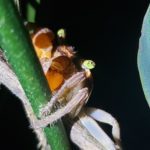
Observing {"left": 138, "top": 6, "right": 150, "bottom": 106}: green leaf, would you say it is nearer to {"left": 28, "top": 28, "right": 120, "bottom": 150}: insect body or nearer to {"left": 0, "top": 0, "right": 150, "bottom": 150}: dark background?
{"left": 28, "top": 28, "right": 120, "bottom": 150}: insect body

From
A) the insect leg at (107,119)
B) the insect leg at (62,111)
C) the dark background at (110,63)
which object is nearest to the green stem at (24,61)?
the insect leg at (62,111)

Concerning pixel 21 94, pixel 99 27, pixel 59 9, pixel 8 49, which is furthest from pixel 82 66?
pixel 99 27

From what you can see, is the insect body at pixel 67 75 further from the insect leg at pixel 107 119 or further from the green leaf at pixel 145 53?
the green leaf at pixel 145 53

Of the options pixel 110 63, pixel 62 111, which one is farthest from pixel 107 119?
pixel 110 63

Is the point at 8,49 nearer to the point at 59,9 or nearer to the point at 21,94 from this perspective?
the point at 21,94

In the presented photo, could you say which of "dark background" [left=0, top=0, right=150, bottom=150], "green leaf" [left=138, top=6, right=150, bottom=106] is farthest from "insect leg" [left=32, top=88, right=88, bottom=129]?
"dark background" [left=0, top=0, right=150, bottom=150]

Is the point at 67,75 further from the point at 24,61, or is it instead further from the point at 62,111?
the point at 24,61
